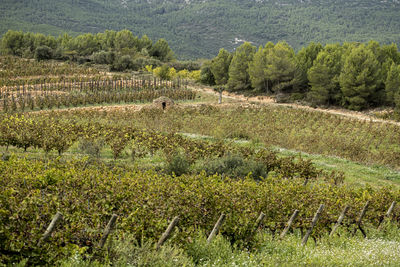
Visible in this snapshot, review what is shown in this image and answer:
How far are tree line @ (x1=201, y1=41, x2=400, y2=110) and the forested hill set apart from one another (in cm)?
7832

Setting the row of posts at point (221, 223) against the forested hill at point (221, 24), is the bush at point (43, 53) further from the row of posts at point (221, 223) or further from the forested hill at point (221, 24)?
the forested hill at point (221, 24)

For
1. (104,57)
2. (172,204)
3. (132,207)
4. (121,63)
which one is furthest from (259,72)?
(132,207)

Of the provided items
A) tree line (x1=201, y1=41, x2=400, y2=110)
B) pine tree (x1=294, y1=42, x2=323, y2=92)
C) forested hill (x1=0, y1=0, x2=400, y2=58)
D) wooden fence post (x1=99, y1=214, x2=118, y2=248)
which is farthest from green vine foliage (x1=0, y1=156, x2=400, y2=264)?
forested hill (x1=0, y1=0, x2=400, y2=58)

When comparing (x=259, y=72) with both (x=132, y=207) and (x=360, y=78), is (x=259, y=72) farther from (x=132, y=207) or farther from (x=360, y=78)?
(x=132, y=207)

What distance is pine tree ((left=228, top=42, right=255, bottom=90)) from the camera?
170ft

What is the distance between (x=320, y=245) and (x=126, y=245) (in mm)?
4171

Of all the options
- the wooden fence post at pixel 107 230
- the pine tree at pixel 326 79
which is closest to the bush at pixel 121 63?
the pine tree at pixel 326 79

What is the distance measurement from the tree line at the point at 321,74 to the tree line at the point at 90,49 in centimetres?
1440

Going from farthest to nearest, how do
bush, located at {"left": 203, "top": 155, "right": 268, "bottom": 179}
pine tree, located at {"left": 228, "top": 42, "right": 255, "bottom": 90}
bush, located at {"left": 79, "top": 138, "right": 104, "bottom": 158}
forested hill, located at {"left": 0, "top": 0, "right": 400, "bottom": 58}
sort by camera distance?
forested hill, located at {"left": 0, "top": 0, "right": 400, "bottom": 58}
pine tree, located at {"left": 228, "top": 42, "right": 255, "bottom": 90}
bush, located at {"left": 79, "top": 138, "right": 104, "bottom": 158}
bush, located at {"left": 203, "top": 155, "right": 268, "bottom": 179}

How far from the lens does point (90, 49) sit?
216 ft

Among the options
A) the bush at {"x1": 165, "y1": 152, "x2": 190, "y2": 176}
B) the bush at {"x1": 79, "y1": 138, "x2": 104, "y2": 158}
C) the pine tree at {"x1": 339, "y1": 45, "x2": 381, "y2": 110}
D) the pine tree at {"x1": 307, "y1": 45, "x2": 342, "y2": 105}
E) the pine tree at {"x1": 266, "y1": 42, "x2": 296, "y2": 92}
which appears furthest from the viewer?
the pine tree at {"x1": 266, "y1": 42, "x2": 296, "y2": 92}

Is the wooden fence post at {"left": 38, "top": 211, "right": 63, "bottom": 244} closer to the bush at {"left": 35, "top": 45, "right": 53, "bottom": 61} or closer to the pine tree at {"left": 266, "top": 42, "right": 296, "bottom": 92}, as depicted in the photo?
the pine tree at {"left": 266, "top": 42, "right": 296, "bottom": 92}

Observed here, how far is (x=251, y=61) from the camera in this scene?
52.1 m

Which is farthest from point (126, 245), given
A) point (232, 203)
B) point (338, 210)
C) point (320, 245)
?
point (338, 210)
